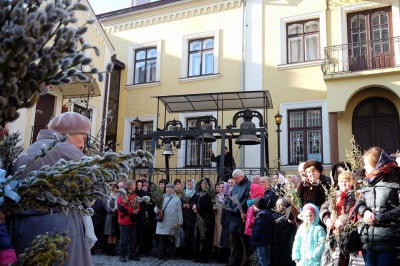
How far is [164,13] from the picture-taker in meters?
18.4

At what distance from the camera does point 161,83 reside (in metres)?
17.9

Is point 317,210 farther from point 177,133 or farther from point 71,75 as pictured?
point 177,133

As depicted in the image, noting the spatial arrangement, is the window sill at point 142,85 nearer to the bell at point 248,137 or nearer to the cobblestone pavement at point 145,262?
the bell at point 248,137

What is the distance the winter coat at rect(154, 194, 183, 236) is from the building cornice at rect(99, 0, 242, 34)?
1051cm

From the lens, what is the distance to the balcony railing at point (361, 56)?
527 inches

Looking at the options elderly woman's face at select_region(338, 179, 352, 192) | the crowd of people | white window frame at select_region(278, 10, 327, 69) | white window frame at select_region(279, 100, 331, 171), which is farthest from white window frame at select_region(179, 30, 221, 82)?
elderly woman's face at select_region(338, 179, 352, 192)

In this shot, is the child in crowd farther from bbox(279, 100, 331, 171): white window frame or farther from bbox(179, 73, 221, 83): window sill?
bbox(179, 73, 221, 83): window sill

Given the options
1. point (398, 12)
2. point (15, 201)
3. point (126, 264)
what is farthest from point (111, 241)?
point (398, 12)

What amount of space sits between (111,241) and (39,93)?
30.2 feet

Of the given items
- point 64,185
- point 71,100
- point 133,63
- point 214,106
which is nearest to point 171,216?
point 71,100

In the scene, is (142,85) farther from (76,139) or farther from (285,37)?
(76,139)

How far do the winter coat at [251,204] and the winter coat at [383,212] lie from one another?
340 centimetres

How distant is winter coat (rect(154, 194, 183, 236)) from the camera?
9.07 metres

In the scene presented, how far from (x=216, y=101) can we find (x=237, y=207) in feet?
20.0
